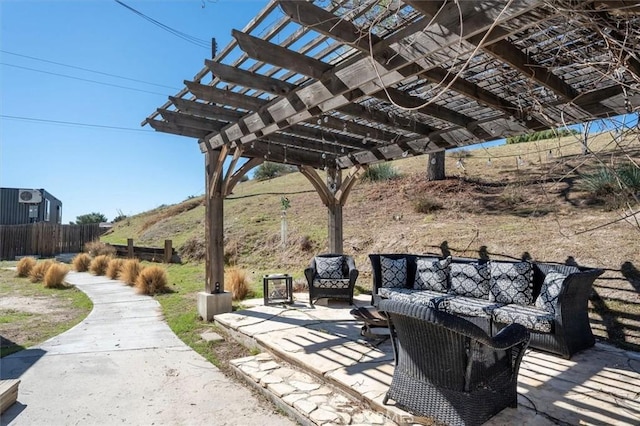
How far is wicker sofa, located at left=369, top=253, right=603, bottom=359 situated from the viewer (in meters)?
3.57

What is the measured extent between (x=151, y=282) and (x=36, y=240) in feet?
37.3

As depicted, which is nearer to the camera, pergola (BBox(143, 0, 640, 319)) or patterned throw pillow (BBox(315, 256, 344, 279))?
pergola (BBox(143, 0, 640, 319))

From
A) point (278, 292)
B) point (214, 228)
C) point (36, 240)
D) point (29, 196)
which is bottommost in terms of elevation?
point (278, 292)

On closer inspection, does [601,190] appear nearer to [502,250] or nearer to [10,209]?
[502,250]

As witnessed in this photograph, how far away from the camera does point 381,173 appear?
12.9 metres

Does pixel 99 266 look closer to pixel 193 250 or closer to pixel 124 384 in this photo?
pixel 193 250

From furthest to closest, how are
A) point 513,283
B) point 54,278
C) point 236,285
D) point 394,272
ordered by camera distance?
point 54,278 → point 236,285 → point 394,272 → point 513,283

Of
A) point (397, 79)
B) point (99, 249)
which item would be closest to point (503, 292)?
point (397, 79)

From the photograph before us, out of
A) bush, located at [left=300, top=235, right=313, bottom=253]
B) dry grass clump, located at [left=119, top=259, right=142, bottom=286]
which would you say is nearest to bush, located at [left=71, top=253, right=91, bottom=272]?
dry grass clump, located at [left=119, top=259, right=142, bottom=286]

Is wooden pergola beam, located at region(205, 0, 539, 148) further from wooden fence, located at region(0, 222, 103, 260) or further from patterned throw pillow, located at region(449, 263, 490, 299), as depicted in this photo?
wooden fence, located at region(0, 222, 103, 260)

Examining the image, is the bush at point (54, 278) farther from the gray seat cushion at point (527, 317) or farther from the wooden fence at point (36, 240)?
the gray seat cushion at point (527, 317)

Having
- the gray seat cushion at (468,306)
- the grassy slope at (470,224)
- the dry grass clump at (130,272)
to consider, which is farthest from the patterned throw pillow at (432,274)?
the dry grass clump at (130,272)

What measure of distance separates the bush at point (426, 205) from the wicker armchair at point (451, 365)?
6890 millimetres

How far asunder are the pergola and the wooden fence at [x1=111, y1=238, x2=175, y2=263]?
272 inches
